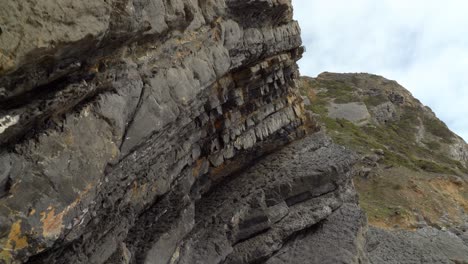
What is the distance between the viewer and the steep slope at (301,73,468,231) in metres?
31.8

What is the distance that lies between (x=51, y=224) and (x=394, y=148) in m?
50.0

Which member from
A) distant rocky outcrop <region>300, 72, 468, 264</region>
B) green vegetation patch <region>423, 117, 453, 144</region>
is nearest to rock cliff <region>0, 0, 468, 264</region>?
distant rocky outcrop <region>300, 72, 468, 264</region>

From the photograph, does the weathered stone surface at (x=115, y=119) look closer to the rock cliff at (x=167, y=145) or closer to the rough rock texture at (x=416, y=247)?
the rock cliff at (x=167, y=145)

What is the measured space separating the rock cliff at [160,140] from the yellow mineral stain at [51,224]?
0.03 metres

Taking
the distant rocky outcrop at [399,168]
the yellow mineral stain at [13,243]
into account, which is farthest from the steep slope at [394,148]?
the yellow mineral stain at [13,243]

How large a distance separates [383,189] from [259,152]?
65.6 ft

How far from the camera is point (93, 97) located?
7.97 meters

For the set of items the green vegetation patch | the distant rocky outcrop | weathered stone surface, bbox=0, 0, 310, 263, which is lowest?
weathered stone surface, bbox=0, 0, 310, 263

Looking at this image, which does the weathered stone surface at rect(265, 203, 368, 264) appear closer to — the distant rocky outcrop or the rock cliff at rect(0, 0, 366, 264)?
the rock cliff at rect(0, 0, 366, 264)

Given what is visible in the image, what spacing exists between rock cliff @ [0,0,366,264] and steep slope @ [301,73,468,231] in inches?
508

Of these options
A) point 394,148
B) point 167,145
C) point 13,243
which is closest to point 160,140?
point 167,145

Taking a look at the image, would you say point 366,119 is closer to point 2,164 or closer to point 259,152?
point 259,152

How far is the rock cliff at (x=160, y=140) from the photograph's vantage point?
21.1 feet

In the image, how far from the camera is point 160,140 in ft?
33.8
